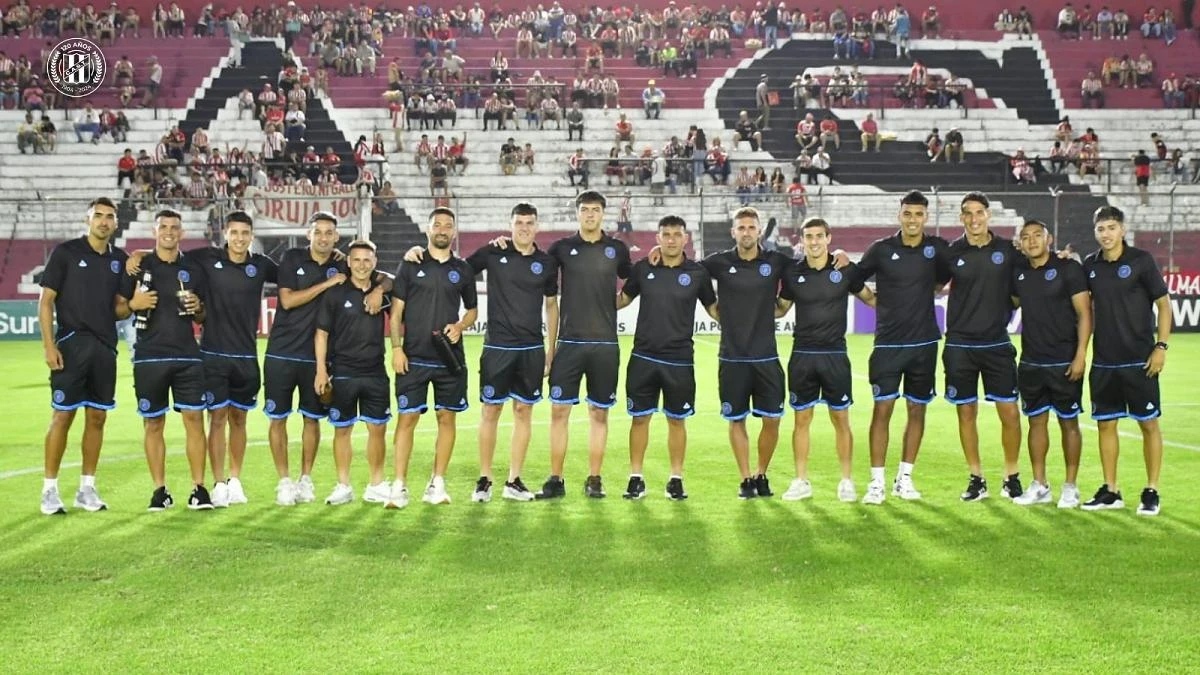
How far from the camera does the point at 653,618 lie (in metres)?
6.22

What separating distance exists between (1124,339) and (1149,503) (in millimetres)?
1139

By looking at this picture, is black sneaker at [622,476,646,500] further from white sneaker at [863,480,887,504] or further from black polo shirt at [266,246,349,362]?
black polo shirt at [266,246,349,362]

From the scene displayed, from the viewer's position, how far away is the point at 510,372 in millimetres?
9383

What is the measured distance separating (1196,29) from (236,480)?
4312 cm

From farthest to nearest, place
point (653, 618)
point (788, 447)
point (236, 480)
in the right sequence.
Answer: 1. point (788, 447)
2. point (236, 480)
3. point (653, 618)

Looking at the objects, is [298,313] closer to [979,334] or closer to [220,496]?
[220,496]

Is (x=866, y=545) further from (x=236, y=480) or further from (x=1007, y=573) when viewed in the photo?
(x=236, y=480)

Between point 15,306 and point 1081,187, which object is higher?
point 1081,187

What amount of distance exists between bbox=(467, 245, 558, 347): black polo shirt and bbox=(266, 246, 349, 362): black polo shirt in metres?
1.10

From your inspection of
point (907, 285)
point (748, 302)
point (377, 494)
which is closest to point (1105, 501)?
point (907, 285)

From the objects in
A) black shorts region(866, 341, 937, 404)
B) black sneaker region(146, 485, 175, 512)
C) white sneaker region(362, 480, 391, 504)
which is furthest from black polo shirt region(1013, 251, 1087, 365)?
black sneaker region(146, 485, 175, 512)

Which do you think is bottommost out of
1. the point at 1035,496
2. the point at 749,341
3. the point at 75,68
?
the point at 1035,496

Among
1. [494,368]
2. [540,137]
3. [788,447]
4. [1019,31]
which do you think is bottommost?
[788,447]

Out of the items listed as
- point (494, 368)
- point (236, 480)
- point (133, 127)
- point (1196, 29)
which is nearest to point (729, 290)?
point (494, 368)
